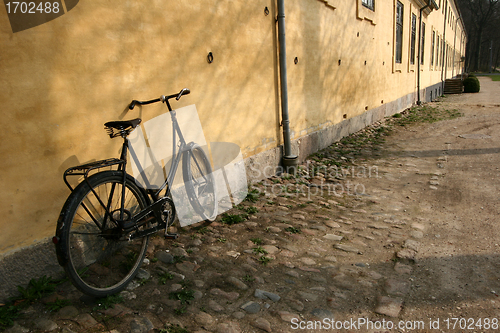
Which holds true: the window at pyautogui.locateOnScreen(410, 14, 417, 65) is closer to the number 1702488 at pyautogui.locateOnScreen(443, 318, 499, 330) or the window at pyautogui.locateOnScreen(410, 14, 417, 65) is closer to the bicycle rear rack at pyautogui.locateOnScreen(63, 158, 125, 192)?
the number 1702488 at pyautogui.locateOnScreen(443, 318, 499, 330)

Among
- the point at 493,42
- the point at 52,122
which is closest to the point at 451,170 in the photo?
the point at 52,122

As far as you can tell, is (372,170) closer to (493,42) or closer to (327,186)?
(327,186)

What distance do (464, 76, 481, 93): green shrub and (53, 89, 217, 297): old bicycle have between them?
83.7ft

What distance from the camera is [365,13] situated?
934 centimetres

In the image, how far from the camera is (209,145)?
4.21 metres

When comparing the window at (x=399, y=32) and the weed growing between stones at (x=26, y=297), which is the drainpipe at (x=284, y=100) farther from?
the window at (x=399, y=32)

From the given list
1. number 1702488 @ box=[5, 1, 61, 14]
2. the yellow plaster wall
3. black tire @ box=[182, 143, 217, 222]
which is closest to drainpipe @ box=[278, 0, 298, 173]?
the yellow plaster wall

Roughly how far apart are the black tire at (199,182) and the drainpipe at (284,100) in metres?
2.07

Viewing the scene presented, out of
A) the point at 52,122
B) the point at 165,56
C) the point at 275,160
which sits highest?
the point at 165,56

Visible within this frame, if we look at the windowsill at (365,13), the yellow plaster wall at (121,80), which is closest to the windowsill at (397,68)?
the windowsill at (365,13)

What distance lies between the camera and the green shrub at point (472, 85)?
22359 millimetres

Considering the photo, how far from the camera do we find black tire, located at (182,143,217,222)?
3457 mm

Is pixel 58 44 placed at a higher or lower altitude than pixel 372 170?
higher

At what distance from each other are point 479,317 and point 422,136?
24.6ft
